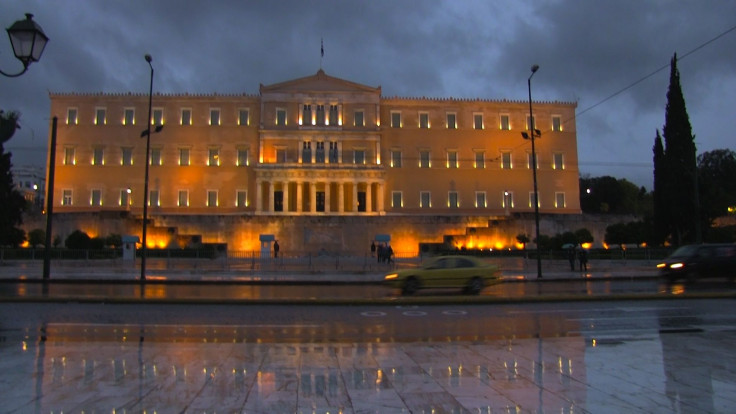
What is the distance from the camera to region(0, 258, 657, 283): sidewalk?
973 inches

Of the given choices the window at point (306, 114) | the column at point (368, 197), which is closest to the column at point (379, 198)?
the column at point (368, 197)

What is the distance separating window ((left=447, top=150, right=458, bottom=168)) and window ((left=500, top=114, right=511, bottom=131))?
6.87m

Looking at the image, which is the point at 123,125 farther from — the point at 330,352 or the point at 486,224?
the point at 330,352

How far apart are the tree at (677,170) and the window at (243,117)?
136ft

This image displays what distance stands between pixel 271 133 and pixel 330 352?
173 feet

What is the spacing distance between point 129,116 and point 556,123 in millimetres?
49759

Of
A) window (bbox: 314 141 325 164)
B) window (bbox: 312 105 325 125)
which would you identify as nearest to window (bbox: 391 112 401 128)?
window (bbox: 312 105 325 125)

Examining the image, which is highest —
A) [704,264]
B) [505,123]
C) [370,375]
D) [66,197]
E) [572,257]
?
[505,123]

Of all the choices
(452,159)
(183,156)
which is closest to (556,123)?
(452,159)

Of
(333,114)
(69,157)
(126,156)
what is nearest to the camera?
(69,157)

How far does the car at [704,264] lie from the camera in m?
18.9

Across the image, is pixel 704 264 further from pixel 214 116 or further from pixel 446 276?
pixel 214 116

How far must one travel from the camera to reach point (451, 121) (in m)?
62.2

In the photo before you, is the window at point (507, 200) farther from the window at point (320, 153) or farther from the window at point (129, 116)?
the window at point (129, 116)
